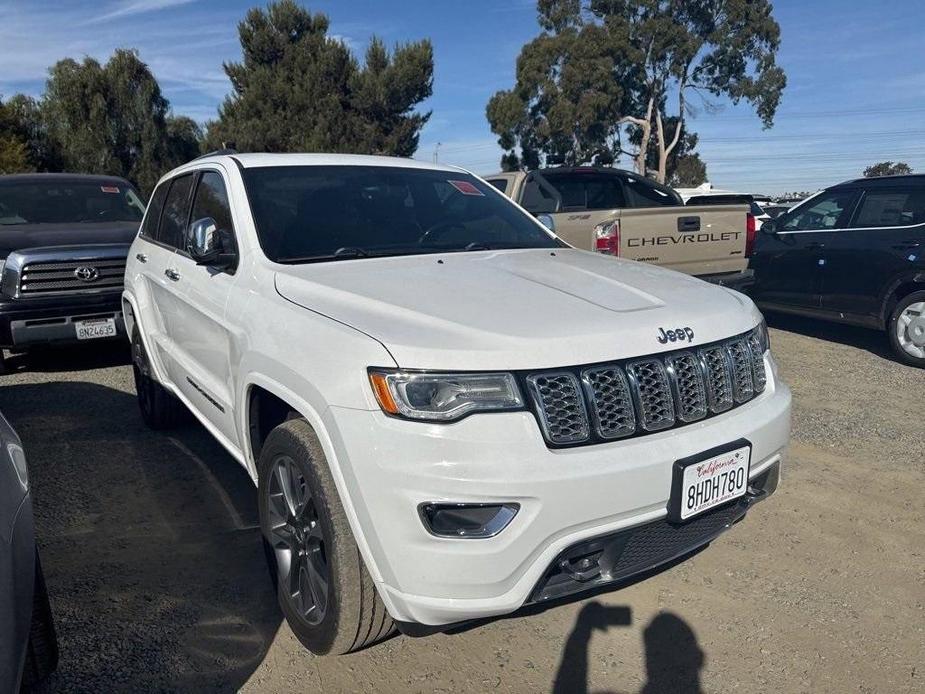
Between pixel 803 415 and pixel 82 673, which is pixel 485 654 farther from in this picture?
pixel 803 415

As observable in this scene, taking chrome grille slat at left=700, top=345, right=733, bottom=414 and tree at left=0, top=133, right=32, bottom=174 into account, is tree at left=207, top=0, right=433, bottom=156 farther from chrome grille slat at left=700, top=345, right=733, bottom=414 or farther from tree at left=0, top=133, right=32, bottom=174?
chrome grille slat at left=700, top=345, right=733, bottom=414

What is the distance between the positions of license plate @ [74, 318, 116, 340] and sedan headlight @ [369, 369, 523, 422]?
17.1ft

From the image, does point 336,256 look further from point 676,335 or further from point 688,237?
point 688,237

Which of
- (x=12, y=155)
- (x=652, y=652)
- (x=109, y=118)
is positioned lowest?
(x=652, y=652)

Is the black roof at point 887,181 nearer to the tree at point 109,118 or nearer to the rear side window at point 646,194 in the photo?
the rear side window at point 646,194

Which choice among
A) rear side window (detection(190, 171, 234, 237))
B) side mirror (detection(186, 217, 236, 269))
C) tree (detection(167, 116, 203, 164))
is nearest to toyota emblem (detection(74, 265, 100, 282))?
rear side window (detection(190, 171, 234, 237))

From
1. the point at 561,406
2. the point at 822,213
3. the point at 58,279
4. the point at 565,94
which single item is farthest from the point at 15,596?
the point at 565,94

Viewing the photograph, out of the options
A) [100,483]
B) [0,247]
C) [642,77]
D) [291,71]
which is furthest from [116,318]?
[642,77]

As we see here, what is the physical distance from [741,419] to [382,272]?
1.45m

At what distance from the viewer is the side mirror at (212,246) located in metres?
3.28

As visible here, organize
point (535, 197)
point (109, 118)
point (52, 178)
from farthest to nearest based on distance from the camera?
point (109, 118)
point (535, 197)
point (52, 178)

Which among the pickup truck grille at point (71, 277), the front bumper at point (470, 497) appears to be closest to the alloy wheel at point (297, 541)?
the front bumper at point (470, 497)

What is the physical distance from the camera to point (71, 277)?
6.56m

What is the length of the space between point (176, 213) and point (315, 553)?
2.64 metres
